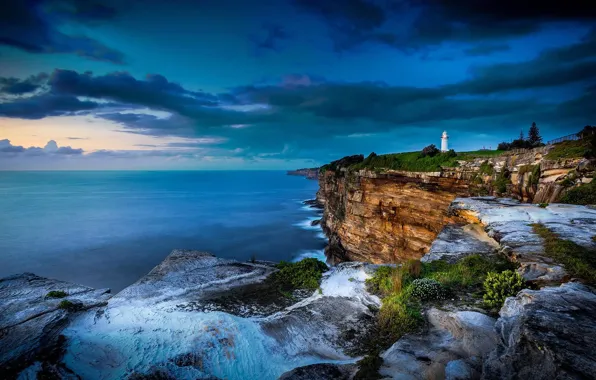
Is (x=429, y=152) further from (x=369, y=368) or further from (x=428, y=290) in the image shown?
(x=369, y=368)

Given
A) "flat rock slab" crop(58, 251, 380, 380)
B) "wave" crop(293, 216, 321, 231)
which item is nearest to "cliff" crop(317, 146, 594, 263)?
"flat rock slab" crop(58, 251, 380, 380)

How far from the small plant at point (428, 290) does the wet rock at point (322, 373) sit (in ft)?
13.0

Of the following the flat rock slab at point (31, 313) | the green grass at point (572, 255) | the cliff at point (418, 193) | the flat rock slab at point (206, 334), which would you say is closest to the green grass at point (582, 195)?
the cliff at point (418, 193)

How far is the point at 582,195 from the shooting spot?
14.3 meters

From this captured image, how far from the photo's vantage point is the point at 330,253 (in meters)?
37.8

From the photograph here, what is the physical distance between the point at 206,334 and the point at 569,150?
72.7ft

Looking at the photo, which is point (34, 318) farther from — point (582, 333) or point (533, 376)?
point (582, 333)

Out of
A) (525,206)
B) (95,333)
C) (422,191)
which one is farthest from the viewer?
(422,191)

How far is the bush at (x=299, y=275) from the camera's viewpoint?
36.5ft

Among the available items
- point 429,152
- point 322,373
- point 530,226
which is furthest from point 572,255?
point 429,152

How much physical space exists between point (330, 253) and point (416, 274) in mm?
28324

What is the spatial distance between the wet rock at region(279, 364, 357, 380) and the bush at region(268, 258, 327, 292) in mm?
5053

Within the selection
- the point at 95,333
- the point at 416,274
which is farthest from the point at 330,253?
the point at 95,333

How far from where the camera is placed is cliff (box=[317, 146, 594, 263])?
16.9 metres
